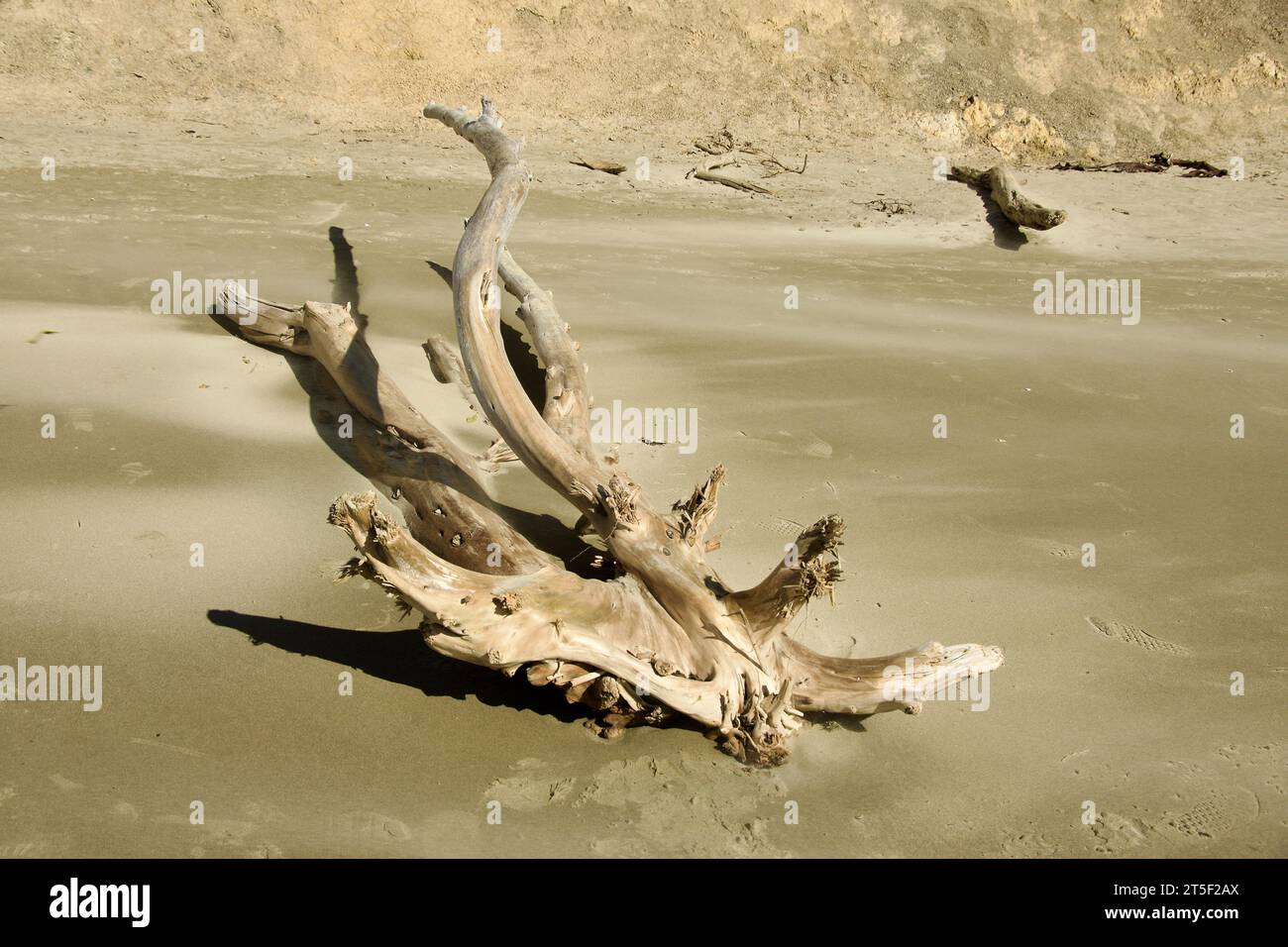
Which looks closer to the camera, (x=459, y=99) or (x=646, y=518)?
(x=646, y=518)

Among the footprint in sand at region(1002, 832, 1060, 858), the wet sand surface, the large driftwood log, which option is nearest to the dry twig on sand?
the wet sand surface

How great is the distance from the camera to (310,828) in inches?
114

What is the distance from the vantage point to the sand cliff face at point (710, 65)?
12586 millimetres

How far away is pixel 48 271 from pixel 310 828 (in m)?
4.99

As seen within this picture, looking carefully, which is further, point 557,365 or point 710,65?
point 710,65

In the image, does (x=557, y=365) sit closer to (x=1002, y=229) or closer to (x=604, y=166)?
(x=1002, y=229)

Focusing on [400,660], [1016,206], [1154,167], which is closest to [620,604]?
[400,660]

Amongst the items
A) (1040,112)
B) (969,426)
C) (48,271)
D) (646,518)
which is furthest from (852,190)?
(646,518)

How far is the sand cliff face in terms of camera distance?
1259 cm

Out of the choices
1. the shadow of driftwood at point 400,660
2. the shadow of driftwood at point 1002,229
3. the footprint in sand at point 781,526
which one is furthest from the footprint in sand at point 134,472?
the shadow of driftwood at point 1002,229

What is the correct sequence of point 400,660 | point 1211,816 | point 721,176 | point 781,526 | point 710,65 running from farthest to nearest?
point 710,65 → point 721,176 → point 781,526 → point 400,660 → point 1211,816

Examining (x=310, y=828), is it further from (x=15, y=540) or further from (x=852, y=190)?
(x=852, y=190)

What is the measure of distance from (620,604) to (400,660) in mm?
784

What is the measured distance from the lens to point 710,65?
13.9 metres
